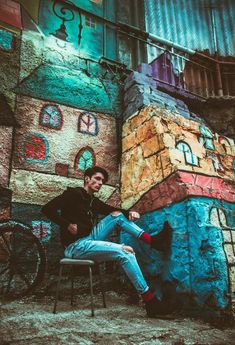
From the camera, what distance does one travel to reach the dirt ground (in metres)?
1.99

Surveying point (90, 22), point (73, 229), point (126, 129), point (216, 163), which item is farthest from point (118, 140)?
point (90, 22)

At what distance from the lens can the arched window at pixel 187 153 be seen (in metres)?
3.67

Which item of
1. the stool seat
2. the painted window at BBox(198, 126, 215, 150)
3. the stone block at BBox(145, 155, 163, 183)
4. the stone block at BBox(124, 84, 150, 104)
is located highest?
the stone block at BBox(124, 84, 150, 104)

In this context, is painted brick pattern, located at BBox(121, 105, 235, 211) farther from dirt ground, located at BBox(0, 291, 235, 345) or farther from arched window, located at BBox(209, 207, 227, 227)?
dirt ground, located at BBox(0, 291, 235, 345)

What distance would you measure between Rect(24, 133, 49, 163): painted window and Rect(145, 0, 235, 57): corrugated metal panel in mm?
4373

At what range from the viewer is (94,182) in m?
3.47

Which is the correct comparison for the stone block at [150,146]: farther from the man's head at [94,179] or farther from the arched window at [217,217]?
the arched window at [217,217]

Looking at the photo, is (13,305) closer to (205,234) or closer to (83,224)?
(83,224)

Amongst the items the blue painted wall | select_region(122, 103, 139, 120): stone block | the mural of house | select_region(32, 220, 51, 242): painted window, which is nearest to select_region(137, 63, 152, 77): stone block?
the mural of house

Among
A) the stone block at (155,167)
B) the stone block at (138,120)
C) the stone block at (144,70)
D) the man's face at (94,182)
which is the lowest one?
the man's face at (94,182)

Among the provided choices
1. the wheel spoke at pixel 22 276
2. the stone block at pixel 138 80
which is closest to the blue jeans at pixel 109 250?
the wheel spoke at pixel 22 276

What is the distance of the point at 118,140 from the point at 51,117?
114 centimetres

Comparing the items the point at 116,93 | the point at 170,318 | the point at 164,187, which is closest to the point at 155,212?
the point at 164,187

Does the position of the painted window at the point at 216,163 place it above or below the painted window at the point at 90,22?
below
